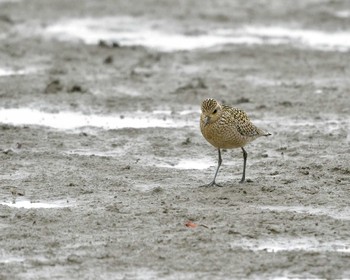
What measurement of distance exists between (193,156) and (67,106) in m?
3.04

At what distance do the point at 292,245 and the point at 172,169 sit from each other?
312 centimetres

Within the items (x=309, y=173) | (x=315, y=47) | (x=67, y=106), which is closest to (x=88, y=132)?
(x=67, y=106)

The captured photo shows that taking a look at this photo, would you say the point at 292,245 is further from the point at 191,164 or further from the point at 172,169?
the point at 191,164

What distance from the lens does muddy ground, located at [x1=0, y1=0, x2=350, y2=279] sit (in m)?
9.16

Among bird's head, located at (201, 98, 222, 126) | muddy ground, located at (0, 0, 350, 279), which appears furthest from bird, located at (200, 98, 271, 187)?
muddy ground, located at (0, 0, 350, 279)

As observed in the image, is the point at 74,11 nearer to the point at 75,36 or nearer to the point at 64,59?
the point at 75,36

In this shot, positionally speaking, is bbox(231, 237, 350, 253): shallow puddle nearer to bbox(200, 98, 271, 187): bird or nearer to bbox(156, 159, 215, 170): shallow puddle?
bbox(200, 98, 271, 187): bird

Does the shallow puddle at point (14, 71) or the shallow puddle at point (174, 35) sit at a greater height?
the shallow puddle at point (174, 35)

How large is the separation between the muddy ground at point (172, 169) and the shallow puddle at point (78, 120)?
20 cm

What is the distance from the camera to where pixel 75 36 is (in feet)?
68.1

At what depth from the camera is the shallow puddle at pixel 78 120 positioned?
1448cm

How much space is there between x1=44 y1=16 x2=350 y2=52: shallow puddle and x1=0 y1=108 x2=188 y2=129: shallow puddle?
4.92 metres

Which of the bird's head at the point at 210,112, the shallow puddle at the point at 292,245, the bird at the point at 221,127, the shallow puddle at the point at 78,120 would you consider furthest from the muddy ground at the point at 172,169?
the bird's head at the point at 210,112

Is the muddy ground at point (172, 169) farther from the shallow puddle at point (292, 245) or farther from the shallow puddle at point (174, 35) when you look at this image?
the shallow puddle at point (174, 35)
